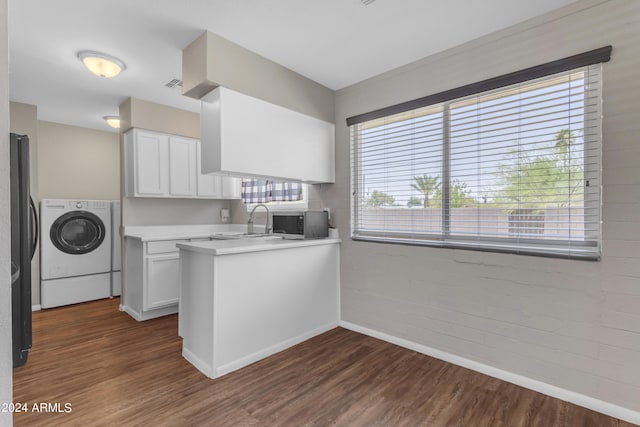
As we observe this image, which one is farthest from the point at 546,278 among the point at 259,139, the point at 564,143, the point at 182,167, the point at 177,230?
the point at 177,230

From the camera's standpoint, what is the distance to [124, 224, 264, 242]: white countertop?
139 inches

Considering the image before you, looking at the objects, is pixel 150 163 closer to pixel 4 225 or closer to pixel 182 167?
pixel 182 167

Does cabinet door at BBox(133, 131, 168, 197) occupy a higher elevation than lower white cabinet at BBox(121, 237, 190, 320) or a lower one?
higher

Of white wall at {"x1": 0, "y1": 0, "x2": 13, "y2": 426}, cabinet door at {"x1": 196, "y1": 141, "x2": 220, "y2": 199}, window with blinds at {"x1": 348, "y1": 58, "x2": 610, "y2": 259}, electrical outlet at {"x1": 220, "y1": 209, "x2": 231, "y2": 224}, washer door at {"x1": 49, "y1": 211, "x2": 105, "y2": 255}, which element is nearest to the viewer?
white wall at {"x1": 0, "y1": 0, "x2": 13, "y2": 426}

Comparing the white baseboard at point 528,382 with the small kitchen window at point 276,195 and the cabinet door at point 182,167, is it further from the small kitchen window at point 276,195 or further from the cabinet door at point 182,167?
the cabinet door at point 182,167

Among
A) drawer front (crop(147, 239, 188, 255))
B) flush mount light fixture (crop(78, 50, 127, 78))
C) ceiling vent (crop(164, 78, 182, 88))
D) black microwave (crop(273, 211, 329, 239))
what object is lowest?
drawer front (crop(147, 239, 188, 255))

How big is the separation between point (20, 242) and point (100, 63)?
1634 millimetres

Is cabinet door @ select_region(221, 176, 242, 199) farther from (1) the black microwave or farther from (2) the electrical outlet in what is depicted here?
(1) the black microwave

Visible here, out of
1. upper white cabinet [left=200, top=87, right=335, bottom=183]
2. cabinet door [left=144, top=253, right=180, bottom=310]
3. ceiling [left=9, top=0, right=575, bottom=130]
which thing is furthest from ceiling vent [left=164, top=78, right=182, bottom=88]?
cabinet door [left=144, top=253, right=180, bottom=310]

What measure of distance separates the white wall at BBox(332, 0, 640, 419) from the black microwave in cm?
63

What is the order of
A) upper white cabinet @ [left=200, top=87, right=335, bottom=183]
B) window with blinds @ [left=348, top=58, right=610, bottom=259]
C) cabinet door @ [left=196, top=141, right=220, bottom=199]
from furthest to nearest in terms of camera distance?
cabinet door @ [left=196, top=141, right=220, bottom=199]
upper white cabinet @ [left=200, top=87, right=335, bottom=183]
window with blinds @ [left=348, top=58, right=610, bottom=259]

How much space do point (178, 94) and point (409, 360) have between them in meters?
3.53

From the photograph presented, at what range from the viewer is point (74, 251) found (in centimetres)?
388

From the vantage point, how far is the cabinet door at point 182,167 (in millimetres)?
3867
